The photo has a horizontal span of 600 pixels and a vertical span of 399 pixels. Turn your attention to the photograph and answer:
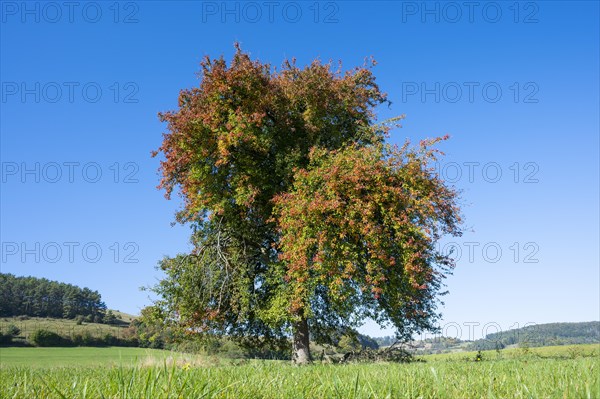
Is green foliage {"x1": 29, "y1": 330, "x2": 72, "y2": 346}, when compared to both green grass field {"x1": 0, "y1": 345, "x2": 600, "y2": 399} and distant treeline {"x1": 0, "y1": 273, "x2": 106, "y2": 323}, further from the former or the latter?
green grass field {"x1": 0, "y1": 345, "x2": 600, "y2": 399}

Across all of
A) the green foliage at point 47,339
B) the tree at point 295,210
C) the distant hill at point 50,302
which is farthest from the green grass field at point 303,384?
the distant hill at point 50,302

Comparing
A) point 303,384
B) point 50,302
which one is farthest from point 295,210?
point 50,302

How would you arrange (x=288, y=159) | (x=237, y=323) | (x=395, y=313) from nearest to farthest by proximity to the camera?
(x=395, y=313)
(x=288, y=159)
(x=237, y=323)

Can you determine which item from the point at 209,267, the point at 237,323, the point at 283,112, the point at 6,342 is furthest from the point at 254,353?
the point at 6,342

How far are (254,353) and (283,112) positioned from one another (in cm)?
982

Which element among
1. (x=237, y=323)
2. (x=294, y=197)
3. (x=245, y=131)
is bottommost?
(x=237, y=323)

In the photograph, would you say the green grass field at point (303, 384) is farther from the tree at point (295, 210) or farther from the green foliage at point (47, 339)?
the green foliage at point (47, 339)

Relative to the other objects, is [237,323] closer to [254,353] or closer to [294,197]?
[254,353]

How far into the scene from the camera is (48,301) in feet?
289

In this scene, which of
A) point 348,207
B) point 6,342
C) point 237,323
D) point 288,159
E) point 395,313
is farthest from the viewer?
point 6,342

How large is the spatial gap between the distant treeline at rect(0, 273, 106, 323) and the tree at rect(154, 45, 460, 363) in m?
75.8

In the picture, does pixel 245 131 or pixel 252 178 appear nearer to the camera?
pixel 245 131

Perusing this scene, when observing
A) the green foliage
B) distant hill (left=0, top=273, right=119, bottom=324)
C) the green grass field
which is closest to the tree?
the green grass field

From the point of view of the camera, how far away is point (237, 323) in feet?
56.0
